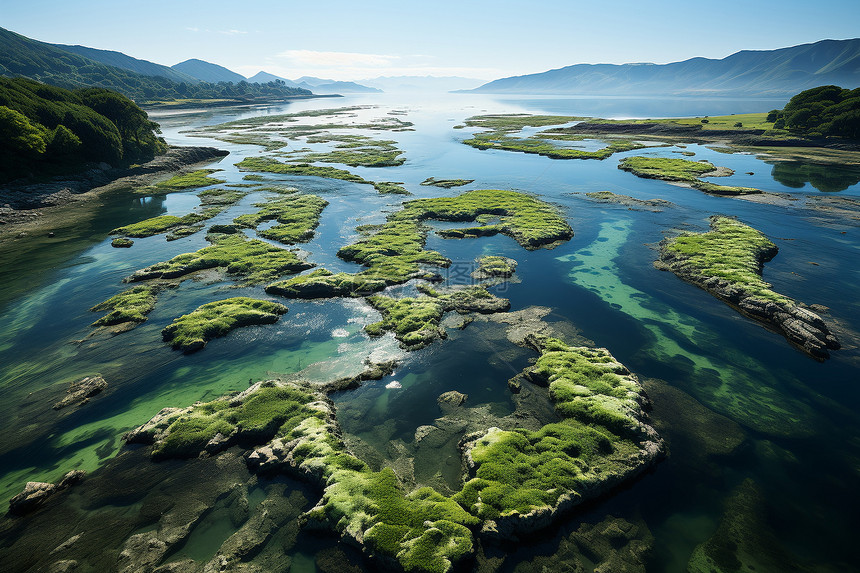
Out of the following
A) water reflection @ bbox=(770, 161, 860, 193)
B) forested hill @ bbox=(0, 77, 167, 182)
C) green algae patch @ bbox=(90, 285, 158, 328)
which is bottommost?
green algae patch @ bbox=(90, 285, 158, 328)

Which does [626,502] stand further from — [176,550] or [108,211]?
[108,211]

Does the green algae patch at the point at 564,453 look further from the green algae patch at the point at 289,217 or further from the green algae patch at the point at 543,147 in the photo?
the green algae patch at the point at 543,147

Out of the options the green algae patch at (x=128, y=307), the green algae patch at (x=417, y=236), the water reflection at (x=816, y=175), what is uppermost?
the water reflection at (x=816, y=175)

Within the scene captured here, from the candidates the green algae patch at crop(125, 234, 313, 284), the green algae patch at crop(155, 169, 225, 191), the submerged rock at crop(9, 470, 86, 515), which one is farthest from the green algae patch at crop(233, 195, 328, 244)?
the submerged rock at crop(9, 470, 86, 515)

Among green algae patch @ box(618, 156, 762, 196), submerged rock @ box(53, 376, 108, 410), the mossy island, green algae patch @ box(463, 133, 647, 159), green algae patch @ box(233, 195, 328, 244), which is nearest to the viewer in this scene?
the mossy island

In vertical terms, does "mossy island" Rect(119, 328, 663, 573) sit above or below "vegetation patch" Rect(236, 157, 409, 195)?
below

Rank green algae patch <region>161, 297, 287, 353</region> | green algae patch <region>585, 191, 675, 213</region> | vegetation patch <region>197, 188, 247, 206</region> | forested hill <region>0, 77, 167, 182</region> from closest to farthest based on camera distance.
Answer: green algae patch <region>161, 297, 287, 353</region>
forested hill <region>0, 77, 167, 182</region>
green algae patch <region>585, 191, 675, 213</region>
vegetation patch <region>197, 188, 247, 206</region>

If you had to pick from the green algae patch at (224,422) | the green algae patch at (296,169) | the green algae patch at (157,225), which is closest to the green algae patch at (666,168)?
the green algae patch at (296,169)

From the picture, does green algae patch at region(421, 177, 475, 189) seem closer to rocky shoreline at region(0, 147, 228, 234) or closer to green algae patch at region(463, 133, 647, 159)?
green algae patch at region(463, 133, 647, 159)
